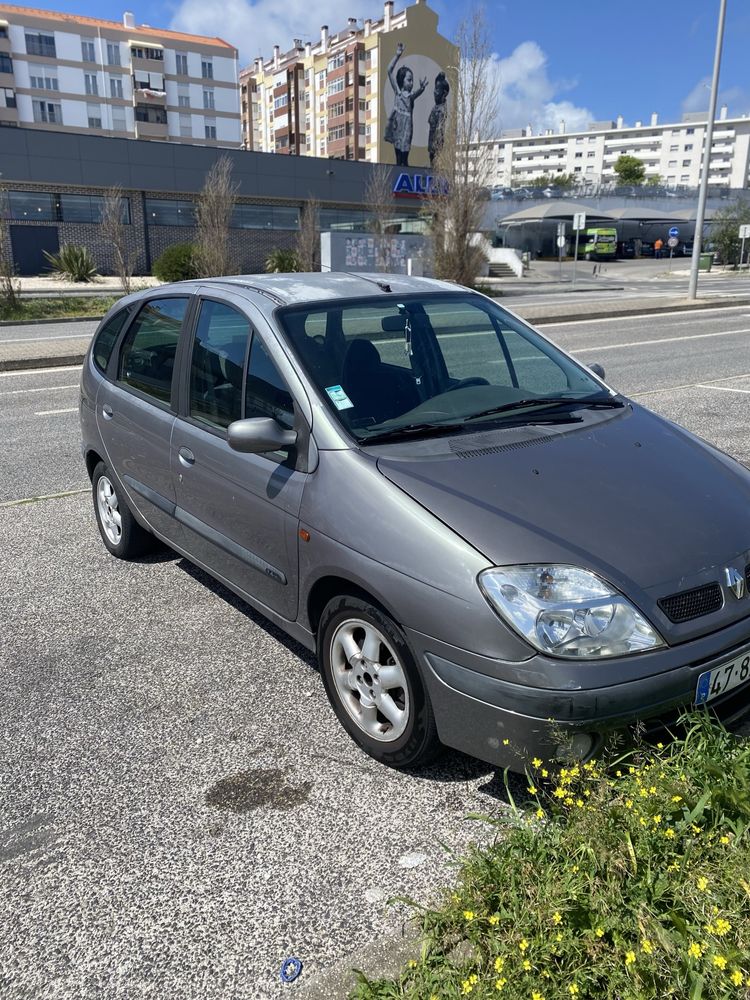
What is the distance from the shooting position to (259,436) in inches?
126

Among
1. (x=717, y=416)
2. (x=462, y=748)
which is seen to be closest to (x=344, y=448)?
(x=462, y=748)

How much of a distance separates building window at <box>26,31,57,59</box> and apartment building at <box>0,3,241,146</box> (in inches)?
3.9

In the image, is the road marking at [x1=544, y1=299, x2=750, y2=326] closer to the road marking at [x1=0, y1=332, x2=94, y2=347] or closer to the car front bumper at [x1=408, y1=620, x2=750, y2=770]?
the road marking at [x1=0, y1=332, x2=94, y2=347]

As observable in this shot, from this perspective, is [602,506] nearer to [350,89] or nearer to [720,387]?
[720,387]

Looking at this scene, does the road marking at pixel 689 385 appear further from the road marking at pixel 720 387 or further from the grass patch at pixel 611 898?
the grass patch at pixel 611 898

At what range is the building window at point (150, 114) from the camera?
92.3m

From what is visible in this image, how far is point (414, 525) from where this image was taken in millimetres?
2752

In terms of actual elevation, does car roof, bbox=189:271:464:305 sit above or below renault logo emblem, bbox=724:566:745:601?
above

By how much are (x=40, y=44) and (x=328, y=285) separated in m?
98.5

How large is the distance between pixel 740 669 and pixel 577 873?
964 millimetres

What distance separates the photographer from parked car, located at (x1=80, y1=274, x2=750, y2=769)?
254cm

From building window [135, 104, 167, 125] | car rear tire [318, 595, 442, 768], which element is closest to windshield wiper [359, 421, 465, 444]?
car rear tire [318, 595, 442, 768]

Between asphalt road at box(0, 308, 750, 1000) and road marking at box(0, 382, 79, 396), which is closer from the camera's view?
asphalt road at box(0, 308, 750, 1000)

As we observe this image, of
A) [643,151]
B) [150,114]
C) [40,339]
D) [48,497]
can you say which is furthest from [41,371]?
[643,151]
